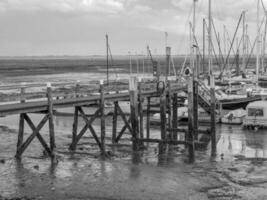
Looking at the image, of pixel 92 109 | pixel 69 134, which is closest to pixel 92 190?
pixel 69 134

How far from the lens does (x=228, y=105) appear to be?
4766 cm

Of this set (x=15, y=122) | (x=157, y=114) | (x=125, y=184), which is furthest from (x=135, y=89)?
(x=15, y=122)

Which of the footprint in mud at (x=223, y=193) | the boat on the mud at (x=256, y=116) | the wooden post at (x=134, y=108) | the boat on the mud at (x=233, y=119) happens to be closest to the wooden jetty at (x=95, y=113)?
the wooden post at (x=134, y=108)

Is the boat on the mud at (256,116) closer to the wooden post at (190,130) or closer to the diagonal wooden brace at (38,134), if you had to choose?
the wooden post at (190,130)

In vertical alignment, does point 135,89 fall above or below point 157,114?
above

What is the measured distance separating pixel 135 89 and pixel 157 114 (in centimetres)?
1446

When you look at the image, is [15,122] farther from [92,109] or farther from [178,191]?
[178,191]

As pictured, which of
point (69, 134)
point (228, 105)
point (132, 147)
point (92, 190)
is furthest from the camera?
point (228, 105)

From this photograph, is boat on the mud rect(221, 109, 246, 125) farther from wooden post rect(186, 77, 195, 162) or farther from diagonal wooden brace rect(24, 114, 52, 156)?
diagonal wooden brace rect(24, 114, 52, 156)

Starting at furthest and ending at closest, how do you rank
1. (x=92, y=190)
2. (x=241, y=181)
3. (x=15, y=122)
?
(x=15, y=122) < (x=241, y=181) < (x=92, y=190)

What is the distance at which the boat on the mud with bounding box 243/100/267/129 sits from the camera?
3525 centimetres

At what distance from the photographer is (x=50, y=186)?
60.0 feet

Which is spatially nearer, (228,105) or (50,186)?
(50,186)

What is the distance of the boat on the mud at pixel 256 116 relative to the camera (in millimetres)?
35250
